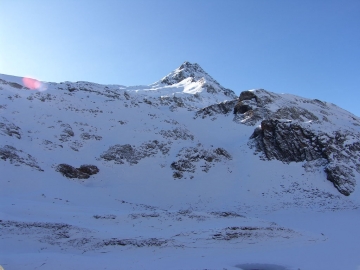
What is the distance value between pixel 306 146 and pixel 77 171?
28.2 m

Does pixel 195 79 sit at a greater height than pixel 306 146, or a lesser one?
greater

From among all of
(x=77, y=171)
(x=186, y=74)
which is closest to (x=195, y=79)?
(x=186, y=74)

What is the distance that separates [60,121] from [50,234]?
2555 centimetres

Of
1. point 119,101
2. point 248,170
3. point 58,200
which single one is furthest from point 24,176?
point 119,101

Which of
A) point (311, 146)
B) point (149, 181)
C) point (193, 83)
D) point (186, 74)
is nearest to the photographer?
point (149, 181)

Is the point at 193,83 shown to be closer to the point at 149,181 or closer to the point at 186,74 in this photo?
the point at 186,74

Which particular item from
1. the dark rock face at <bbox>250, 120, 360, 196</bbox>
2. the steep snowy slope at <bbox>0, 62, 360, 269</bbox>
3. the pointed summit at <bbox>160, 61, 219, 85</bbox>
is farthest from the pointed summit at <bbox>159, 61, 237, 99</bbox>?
the dark rock face at <bbox>250, 120, 360, 196</bbox>

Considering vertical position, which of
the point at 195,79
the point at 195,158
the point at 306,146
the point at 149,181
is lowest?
the point at 149,181

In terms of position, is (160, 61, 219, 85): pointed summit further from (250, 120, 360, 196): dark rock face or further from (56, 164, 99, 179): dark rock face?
(56, 164, 99, 179): dark rock face

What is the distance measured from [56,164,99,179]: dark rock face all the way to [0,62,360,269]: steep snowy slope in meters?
0.13

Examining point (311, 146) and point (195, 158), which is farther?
point (311, 146)

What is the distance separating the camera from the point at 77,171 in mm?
28703

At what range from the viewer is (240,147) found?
3966cm

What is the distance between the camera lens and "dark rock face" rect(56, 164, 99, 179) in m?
28.0
